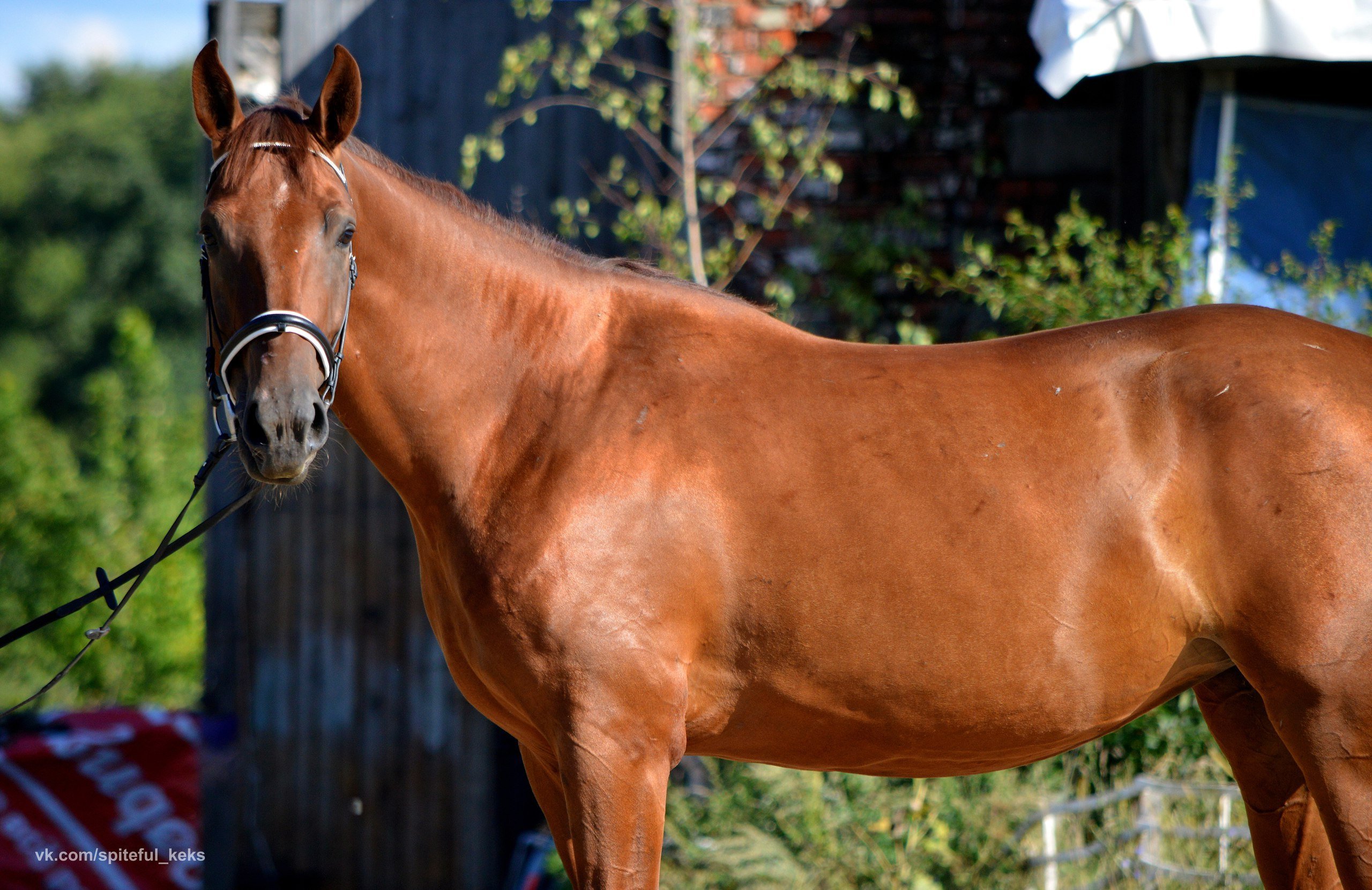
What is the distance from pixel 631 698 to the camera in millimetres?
2156

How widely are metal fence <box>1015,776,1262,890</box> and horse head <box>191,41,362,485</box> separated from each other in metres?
3.00

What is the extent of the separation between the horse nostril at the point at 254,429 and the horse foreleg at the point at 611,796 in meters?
0.81

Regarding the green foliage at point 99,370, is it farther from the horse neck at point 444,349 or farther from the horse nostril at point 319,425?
the horse nostril at point 319,425

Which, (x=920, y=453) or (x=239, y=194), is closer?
(x=239, y=194)

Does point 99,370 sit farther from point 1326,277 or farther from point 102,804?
point 1326,277

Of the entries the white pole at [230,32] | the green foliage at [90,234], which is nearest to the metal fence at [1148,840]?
the white pole at [230,32]

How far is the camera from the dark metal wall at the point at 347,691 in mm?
5324

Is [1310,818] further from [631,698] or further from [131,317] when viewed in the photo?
[131,317]

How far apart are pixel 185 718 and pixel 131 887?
0.79 meters

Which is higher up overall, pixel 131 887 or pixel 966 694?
pixel 966 694

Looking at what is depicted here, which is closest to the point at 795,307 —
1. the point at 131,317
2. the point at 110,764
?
the point at 110,764

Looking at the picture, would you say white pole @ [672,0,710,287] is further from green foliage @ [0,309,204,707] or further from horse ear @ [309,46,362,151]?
green foliage @ [0,309,204,707]

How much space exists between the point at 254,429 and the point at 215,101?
74cm

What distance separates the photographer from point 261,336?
2.03 meters
